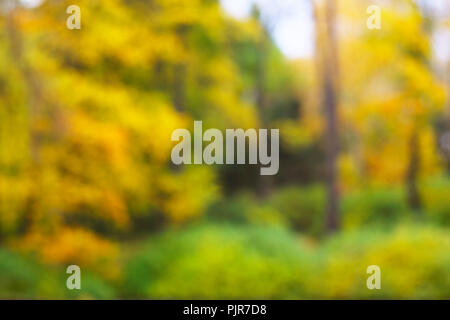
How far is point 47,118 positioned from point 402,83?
7363 millimetres

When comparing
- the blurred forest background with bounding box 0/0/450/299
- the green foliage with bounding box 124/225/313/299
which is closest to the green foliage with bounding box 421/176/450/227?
the blurred forest background with bounding box 0/0/450/299

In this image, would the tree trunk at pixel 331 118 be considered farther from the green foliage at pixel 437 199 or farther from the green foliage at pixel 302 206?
the green foliage at pixel 437 199

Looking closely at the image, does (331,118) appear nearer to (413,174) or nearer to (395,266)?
(413,174)

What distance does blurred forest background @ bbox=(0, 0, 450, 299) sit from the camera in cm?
743

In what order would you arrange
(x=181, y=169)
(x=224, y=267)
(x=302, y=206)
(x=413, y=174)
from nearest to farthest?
(x=224, y=267) < (x=181, y=169) < (x=413, y=174) < (x=302, y=206)

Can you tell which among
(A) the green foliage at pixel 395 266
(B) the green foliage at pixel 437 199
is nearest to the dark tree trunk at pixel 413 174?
(B) the green foliage at pixel 437 199

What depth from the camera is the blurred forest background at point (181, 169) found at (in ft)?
24.4

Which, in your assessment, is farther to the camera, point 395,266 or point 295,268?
A: point 295,268

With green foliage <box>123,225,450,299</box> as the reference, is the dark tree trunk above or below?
above

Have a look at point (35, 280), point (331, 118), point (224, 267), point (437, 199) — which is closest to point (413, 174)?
point (437, 199)

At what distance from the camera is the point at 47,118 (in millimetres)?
7898

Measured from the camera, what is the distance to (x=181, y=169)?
10.3 metres

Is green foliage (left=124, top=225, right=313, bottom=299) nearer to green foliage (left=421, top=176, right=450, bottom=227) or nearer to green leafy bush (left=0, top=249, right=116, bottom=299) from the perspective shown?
green leafy bush (left=0, top=249, right=116, bottom=299)

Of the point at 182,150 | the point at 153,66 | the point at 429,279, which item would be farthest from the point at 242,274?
the point at 153,66
